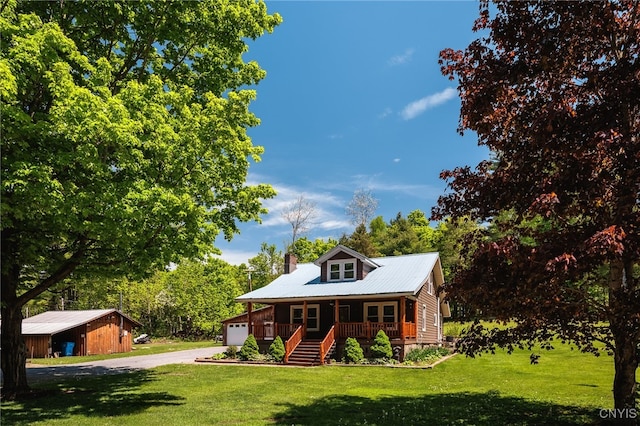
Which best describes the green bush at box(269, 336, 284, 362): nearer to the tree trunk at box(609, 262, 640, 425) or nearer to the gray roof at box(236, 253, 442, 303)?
the gray roof at box(236, 253, 442, 303)

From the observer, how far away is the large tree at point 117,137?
8805 millimetres

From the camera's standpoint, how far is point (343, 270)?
27.3 m

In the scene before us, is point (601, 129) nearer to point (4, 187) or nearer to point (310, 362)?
point (4, 187)

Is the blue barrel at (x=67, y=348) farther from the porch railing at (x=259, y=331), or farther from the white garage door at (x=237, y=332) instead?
the porch railing at (x=259, y=331)

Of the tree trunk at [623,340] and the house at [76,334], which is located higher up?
the tree trunk at [623,340]

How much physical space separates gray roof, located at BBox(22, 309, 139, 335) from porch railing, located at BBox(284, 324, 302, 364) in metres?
18.9

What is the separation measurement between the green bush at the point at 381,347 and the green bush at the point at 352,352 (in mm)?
688

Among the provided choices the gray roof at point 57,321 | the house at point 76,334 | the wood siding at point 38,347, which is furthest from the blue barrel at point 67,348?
the gray roof at point 57,321

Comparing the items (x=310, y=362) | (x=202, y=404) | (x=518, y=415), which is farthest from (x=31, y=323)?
(x=518, y=415)

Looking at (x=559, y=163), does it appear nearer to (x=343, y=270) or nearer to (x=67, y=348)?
(x=343, y=270)

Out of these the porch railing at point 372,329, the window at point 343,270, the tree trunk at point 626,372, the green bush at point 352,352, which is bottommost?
the green bush at point 352,352

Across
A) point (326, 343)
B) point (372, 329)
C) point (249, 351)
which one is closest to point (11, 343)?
point (249, 351)

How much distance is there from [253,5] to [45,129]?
759 centimetres

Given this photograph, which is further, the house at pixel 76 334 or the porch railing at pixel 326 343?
the house at pixel 76 334
